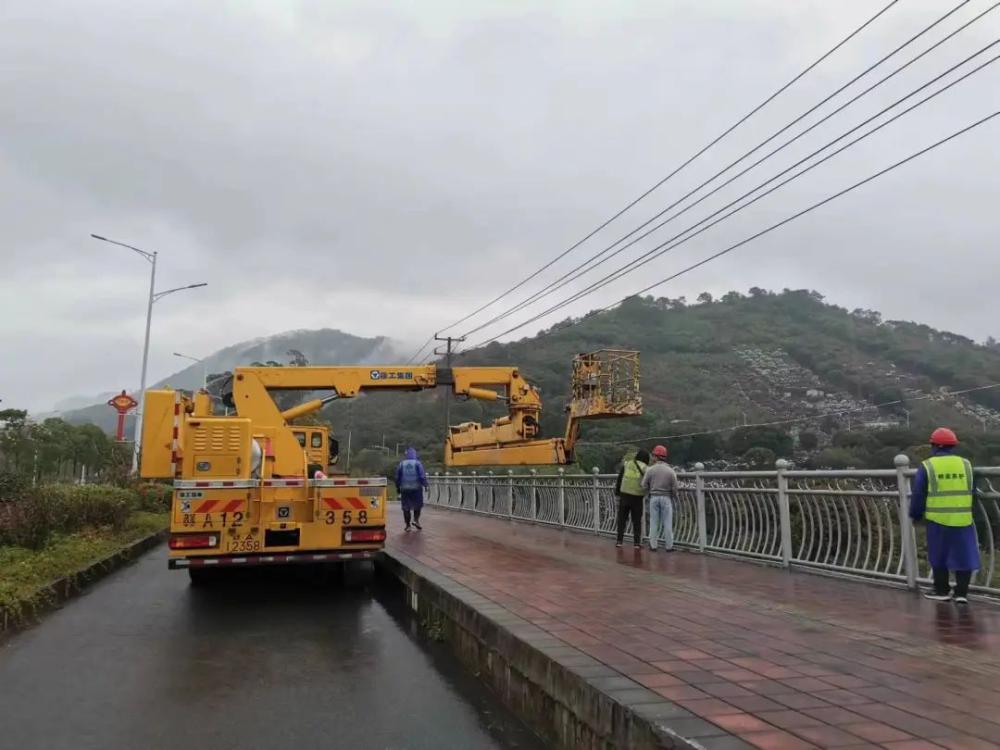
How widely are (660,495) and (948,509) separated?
4.57 metres

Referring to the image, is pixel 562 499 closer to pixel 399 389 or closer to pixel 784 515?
pixel 399 389

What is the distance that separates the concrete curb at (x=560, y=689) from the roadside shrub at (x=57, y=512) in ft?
20.6

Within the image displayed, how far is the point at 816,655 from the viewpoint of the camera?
457 cm

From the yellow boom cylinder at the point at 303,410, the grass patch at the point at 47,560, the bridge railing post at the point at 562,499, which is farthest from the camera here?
the yellow boom cylinder at the point at 303,410

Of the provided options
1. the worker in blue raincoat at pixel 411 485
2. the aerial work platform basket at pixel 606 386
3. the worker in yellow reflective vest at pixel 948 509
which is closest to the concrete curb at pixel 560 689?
the worker in yellow reflective vest at pixel 948 509

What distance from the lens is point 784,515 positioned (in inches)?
338

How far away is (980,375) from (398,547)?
21.7 m

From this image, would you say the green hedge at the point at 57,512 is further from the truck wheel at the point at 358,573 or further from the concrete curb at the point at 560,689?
the concrete curb at the point at 560,689

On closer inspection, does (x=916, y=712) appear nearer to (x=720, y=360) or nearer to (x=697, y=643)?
(x=697, y=643)

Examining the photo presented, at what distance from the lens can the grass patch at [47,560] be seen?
282 inches

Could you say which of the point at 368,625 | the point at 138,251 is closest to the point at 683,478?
the point at 368,625

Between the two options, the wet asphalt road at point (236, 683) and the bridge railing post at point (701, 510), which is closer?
the wet asphalt road at point (236, 683)

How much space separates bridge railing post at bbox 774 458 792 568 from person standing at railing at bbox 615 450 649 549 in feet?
8.05

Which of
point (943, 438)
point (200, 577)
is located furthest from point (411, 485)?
point (943, 438)
